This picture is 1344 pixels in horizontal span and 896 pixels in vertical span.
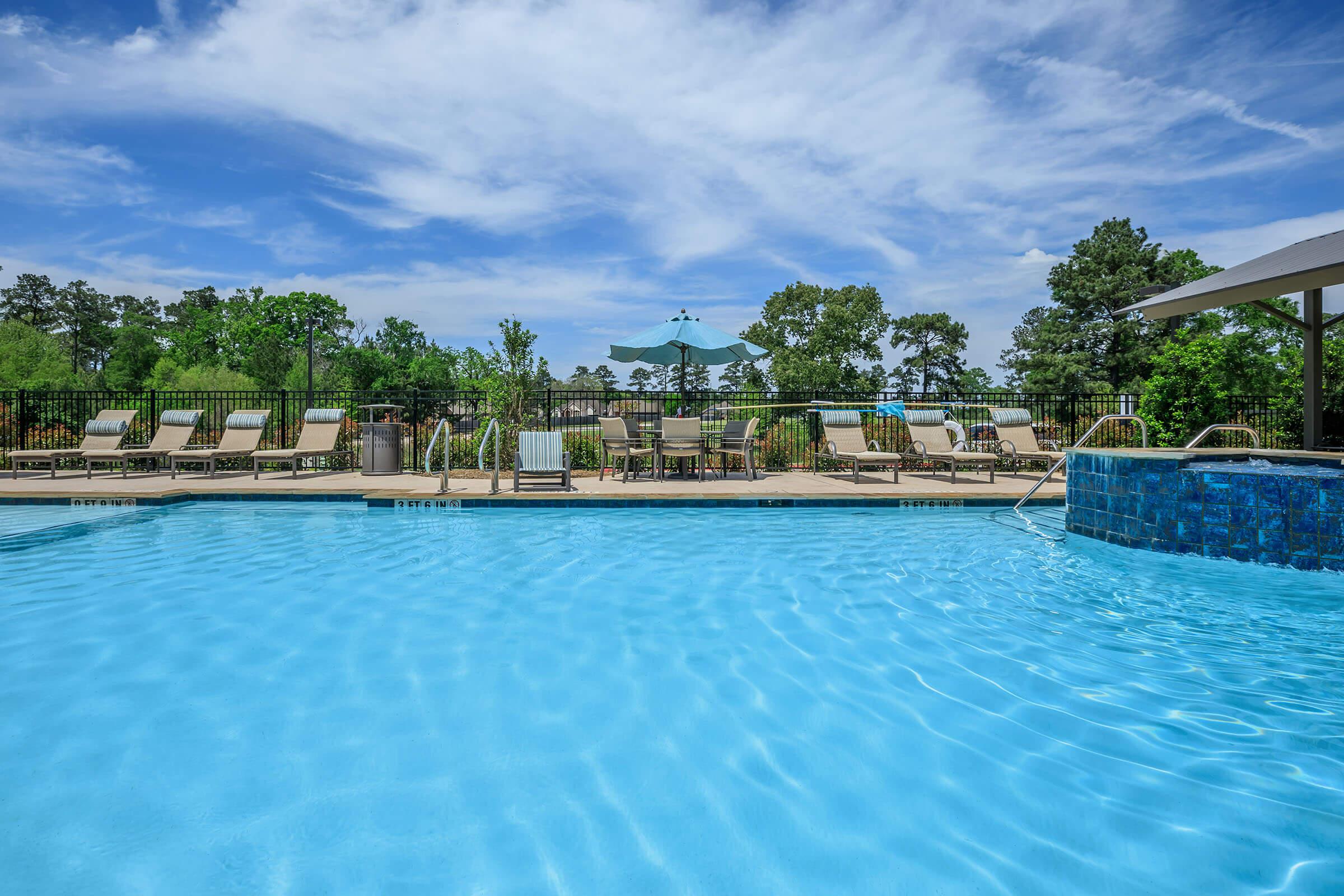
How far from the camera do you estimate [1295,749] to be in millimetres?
2443

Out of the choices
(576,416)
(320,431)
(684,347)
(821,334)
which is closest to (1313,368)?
(684,347)

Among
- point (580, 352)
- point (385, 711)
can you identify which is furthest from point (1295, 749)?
point (580, 352)

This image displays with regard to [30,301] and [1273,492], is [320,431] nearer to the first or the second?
[1273,492]

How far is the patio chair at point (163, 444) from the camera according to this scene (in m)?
10.9

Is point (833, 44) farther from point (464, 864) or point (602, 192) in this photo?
point (464, 864)

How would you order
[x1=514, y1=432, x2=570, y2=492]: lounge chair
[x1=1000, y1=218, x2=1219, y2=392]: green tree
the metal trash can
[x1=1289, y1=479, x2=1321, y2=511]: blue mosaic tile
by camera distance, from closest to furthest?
[x1=1289, y1=479, x2=1321, y2=511]: blue mosaic tile < [x1=514, y1=432, x2=570, y2=492]: lounge chair < the metal trash can < [x1=1000, y1=218, x2=1219, y2=392]: green tree

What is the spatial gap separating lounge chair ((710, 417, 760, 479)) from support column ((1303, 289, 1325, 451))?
6742mm

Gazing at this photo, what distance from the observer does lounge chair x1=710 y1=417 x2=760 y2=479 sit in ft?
33.3

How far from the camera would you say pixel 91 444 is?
11.2 metres

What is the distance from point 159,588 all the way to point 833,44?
34.8ft

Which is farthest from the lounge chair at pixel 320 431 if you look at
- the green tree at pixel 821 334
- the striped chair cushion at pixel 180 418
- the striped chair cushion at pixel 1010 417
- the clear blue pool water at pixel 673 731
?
the green tree at pixel 821 334

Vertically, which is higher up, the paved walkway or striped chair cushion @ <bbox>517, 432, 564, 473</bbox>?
striped chair cushion @ <bbox>517, 432, 564, 473</bbox>

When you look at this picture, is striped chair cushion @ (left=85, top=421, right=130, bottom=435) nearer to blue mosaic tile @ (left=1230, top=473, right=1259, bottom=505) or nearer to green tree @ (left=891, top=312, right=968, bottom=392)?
blue mosaic tile @ (left=1230, top=473, right=1259, bottom=505)

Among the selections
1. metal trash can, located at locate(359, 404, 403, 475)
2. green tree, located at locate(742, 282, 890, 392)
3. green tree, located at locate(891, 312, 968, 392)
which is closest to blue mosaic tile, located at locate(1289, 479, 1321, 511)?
metal trash can, located at locate(359, 404, 403, 475)
